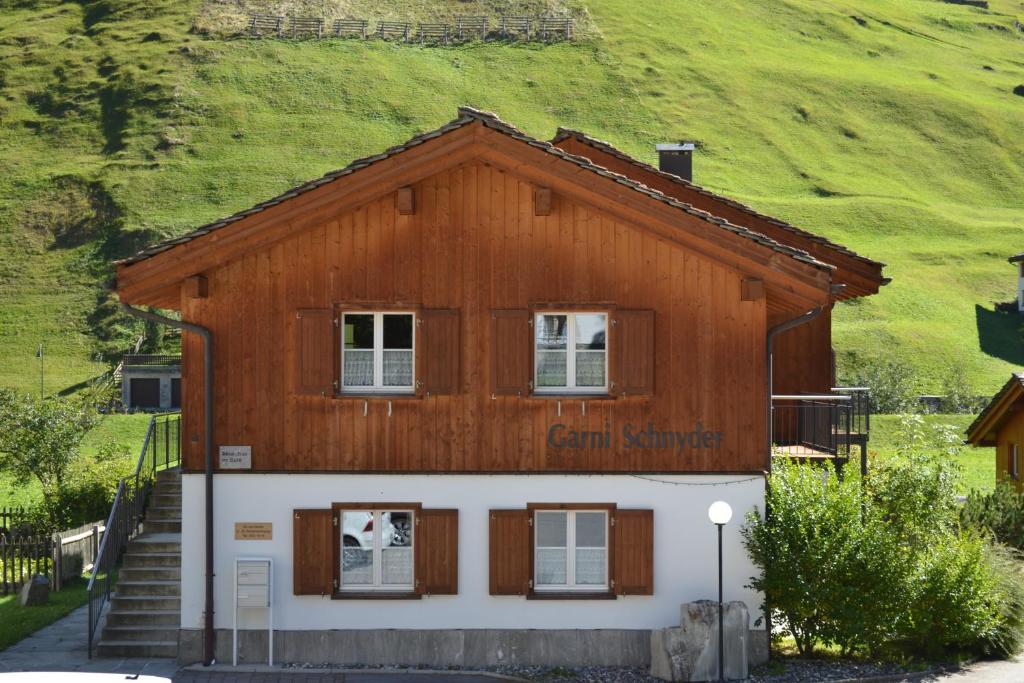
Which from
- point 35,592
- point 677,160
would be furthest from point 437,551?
point 677,160

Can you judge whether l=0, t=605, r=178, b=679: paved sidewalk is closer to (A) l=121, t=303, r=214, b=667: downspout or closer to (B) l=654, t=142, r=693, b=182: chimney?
(A) l=121, t=303, r=214, b=667: downspout

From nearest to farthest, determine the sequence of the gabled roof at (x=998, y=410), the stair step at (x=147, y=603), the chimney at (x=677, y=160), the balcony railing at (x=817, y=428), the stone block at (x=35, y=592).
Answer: the stair step at (x=147, y=603) → the balcony railing at (x=817, y=428) → the stone block at (x=35, y=592) → the chimney at (x=677, y=160) → the gabled roof at (x=998, y=410)

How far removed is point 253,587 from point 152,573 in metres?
2.17

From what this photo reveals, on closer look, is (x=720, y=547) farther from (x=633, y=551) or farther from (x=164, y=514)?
(x=164, y=514)

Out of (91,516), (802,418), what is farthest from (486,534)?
(91,516)

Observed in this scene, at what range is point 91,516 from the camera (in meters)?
26.1

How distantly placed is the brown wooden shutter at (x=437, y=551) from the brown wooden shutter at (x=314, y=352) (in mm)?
2153

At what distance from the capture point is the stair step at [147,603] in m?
17.1

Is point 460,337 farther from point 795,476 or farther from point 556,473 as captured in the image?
point 795,476

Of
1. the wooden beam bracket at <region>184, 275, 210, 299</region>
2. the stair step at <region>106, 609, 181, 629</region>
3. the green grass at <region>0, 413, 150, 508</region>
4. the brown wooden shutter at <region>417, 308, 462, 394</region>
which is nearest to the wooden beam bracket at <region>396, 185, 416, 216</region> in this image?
the brown wooden shutter at <region>417, 308, 462, 394</region>

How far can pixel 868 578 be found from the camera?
1573cm

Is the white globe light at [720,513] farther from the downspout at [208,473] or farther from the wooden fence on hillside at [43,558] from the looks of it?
the wooden fence on hillside at [43,558]

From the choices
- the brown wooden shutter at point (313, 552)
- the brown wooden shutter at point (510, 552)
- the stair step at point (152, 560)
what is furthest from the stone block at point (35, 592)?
the brown wooden shutter at point (510, 552)

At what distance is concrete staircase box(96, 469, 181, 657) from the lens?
1667 cm
